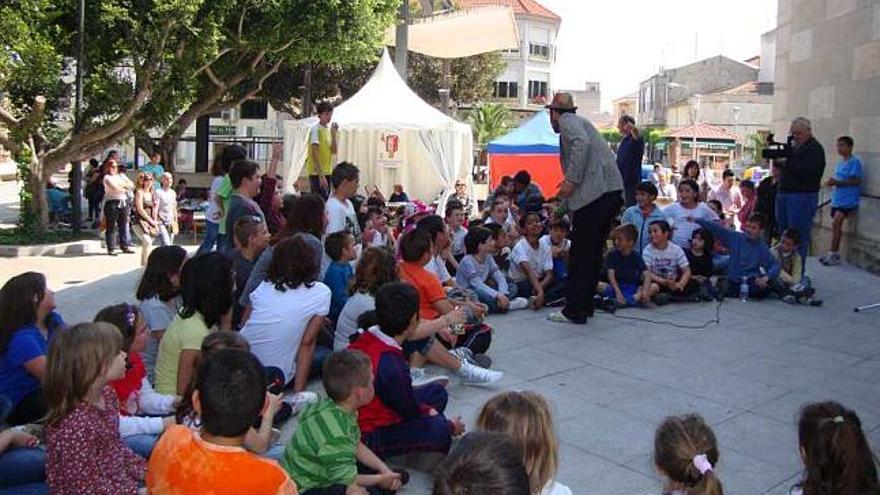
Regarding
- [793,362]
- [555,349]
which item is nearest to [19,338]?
[555,349]

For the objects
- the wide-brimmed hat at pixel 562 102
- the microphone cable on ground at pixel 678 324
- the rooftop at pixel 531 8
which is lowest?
the microphone cable on ground at pixel 678 324

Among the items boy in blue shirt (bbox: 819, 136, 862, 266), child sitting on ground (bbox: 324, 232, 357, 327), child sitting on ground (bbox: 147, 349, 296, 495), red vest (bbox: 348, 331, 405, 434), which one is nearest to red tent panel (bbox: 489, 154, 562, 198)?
boy in blue shirt (bbox: 819, 136, 862, 266)

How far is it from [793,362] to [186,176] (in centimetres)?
2095

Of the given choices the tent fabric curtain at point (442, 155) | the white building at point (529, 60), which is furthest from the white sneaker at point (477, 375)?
the white building at point (529, 60)

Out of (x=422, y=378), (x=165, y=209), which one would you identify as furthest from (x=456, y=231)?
(x=165, y=209)

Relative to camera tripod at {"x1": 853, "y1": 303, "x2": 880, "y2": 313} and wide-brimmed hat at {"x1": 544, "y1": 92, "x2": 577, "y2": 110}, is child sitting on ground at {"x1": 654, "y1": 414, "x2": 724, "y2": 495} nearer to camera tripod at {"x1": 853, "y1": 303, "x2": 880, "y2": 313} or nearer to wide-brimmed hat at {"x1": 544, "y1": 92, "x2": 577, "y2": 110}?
wide-brimmed hat at {"x1": 544, "y1": 92, "x2": 577, "y2": 110}

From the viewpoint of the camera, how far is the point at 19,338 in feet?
13.0

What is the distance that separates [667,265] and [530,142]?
12901 mm

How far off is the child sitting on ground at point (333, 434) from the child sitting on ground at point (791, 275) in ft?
20.2

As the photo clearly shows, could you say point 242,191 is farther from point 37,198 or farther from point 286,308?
point 37,198

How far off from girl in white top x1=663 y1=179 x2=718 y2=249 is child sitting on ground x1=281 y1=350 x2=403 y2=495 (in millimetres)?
6187

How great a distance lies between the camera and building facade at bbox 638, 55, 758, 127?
260 feet

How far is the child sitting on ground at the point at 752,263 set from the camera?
851 centimetres

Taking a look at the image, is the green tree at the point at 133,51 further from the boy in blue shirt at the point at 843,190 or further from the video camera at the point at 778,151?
the boy in blue shirt at the point at 843,190
